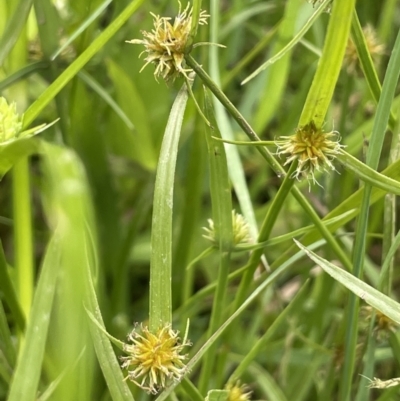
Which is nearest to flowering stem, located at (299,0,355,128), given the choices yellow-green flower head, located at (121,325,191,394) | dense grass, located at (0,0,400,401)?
dense grass, located at (0,0,400,401)

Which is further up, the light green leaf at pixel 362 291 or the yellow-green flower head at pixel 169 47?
the yellow-green flower head at pixel 169 47

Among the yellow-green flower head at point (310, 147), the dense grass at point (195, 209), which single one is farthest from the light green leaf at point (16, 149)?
the yellow-green flower head at point (310, 147)

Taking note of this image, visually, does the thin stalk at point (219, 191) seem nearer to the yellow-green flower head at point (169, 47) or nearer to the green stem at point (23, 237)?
the yellow-green flower head at point (169, 47)

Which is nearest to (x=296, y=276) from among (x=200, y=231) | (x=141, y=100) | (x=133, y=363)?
(x=200, y=231)

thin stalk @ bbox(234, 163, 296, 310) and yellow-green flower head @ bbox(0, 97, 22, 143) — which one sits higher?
yellow-green flower head @ bbox(0, 97, 22, 143)

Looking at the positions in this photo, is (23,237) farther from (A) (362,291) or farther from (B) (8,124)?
(A) (362,291)

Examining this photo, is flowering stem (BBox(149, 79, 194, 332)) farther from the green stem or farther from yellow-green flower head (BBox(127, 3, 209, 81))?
the green stem

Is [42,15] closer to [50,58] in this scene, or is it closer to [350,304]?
[50,58]

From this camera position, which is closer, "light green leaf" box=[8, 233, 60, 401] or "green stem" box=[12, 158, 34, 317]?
"light green leaf" box=[8, 233, 60, 401]

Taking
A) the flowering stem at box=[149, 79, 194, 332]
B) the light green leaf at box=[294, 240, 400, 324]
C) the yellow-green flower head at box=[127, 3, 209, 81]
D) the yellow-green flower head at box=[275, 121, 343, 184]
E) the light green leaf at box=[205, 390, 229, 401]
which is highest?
the yellow-green flower head at box=[127, 3, 209, 81]
